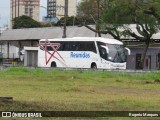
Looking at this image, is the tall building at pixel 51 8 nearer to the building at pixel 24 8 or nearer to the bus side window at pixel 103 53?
the building at pixel 24 8

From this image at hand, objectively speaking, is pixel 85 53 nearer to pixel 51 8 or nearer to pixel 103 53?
pixel 103 53

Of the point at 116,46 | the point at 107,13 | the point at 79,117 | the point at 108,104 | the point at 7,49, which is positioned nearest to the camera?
the point at 79,117

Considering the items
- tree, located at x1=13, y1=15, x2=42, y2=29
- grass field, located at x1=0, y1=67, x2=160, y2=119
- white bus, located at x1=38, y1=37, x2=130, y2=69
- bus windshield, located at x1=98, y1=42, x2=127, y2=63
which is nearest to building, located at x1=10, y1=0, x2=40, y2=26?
tree, located at x1=13, y1=15, x2=42, y2=29

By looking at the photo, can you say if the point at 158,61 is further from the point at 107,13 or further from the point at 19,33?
the point at 19,33

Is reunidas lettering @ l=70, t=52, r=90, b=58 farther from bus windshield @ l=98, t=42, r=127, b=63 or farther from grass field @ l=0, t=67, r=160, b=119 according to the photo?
grass field @ l=0, t=67, r=160, b=119

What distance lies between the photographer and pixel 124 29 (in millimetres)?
57406

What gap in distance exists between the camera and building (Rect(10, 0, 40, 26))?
3780 inches

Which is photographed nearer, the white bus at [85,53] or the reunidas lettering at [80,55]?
the white bus at [85,53]

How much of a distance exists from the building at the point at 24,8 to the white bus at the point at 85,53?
37.9m

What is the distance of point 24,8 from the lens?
349 feet

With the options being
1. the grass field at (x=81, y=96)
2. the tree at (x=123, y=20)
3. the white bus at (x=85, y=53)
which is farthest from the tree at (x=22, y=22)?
the grass field at (x=81, y=96)

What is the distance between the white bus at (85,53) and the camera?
49531mm

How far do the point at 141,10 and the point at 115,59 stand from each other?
7305 millimetres

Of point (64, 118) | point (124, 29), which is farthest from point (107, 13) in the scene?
point (64, 118)
